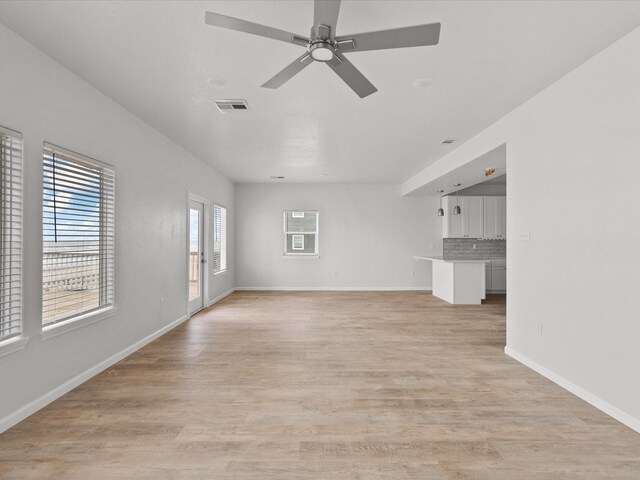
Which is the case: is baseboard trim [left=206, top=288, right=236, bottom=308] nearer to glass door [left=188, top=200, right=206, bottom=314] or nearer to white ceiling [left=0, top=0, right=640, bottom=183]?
glass door [left=188, top=200, right=206, bottom=314]

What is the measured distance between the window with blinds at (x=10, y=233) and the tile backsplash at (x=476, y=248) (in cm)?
766

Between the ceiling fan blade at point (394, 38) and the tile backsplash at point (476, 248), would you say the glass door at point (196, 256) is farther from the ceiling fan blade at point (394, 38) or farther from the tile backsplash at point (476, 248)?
the tile backsplash at point (476, 248)

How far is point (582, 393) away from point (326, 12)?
10.6ft

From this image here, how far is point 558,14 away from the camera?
6.73 feet

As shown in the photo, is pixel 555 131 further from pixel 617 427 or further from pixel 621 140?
pixel 617 427

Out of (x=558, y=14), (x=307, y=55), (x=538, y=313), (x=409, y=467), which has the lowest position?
(x=409, y=467)

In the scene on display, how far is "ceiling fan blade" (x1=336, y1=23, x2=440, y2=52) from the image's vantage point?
1.72 m

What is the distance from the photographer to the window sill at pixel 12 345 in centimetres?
216

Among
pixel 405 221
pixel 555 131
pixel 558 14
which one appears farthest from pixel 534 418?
pixel 405 221

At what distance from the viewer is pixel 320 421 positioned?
233 centimetres

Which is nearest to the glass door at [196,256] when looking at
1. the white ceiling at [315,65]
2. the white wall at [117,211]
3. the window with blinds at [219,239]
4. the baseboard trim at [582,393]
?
the white wall at [117,211]

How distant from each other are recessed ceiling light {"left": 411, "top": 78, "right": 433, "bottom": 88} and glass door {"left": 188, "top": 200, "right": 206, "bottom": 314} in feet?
12.9

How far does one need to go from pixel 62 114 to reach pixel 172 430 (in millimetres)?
2542

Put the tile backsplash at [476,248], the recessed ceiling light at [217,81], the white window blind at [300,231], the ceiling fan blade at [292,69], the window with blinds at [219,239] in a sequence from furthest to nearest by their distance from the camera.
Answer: the white window blind at [300,231]
the tile backsplash at [476,248]
the window with blinds at [219,239]
the recessed ceiling light at [217,81]
the ceiling fan blade at [292,69]
